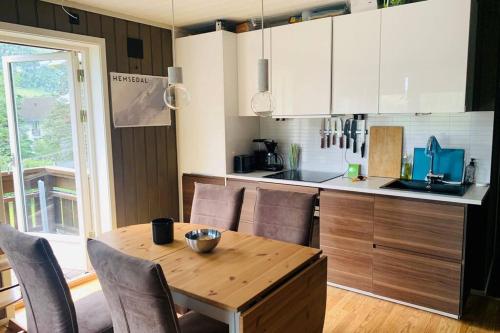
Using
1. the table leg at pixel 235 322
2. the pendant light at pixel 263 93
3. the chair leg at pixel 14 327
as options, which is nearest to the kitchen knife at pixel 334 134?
the pendant light at pixel 263 93

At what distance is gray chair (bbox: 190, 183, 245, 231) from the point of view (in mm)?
2695

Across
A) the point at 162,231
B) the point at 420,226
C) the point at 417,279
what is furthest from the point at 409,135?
the point at 162,231

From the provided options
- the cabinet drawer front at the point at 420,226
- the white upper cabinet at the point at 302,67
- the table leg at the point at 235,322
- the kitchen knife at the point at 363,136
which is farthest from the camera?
the kitchen knife at the point at 363,136

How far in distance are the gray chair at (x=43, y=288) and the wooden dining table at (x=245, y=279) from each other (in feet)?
1.35

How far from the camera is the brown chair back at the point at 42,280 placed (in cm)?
168

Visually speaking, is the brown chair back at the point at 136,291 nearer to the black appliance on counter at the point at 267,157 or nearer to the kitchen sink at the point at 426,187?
the kitchen sink at the point at 426,187

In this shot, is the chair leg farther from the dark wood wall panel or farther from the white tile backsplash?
the white tile backsplash

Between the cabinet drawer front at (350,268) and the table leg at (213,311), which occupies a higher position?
the table leg at (213,311)

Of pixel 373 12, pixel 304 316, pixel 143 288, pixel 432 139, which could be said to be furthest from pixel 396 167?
pixel 143 288

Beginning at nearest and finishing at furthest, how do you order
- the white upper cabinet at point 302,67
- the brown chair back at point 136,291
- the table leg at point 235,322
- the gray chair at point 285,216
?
the brown chair back at point 136,291, the table leg at point 235,322, the gray chair at point 285,216, the white upper cabinet at point 302,67

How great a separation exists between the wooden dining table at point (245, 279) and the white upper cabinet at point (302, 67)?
1499mm

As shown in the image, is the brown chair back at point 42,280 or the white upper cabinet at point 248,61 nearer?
the brown chair back at point 42,280

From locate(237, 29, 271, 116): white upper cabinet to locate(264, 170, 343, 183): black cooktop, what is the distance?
0.67 meters

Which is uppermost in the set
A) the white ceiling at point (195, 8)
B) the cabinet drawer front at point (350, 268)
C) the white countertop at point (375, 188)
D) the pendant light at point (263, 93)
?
the white ceiling at point (195, 8)
